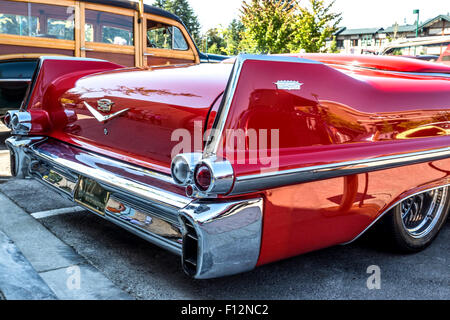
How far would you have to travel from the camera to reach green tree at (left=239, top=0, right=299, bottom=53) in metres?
17.8

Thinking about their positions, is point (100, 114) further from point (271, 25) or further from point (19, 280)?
point (271, 25)

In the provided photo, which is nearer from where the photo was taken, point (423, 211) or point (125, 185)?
point (125, 185)

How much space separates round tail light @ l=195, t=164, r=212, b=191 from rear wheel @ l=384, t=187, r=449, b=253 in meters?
1.25

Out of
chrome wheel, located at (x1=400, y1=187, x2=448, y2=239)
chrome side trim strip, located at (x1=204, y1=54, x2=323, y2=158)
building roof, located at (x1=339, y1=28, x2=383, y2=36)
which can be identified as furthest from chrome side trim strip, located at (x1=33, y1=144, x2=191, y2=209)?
building roof, located at (x1=339, y1=28, x2=383, y2=36)

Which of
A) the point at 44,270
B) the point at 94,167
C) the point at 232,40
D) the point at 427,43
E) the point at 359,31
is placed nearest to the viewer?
the point at 44,270

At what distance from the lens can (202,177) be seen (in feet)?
5.73

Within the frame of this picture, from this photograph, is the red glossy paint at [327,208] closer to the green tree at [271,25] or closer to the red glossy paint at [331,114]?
the red glossy paint at [331,114]

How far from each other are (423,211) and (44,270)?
2200 mm

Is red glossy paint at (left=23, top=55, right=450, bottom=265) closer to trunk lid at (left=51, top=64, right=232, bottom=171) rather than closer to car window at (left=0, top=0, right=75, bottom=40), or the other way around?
trunk lid at (left=51, top=64, right=232, bottom=171)

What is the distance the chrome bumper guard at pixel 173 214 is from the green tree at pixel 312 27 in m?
16.2

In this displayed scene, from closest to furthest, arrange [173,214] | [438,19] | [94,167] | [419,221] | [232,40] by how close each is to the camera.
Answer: [173,214], [94,167], [419,221], [232,40], [438,19]

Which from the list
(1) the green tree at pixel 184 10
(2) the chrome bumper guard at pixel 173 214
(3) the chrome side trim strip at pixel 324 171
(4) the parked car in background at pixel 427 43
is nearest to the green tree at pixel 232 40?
(1) the green tree at pixel 184 10

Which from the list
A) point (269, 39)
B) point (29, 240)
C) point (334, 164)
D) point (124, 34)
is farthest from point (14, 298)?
point (269, 39)

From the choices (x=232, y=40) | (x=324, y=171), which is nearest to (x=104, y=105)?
(x=324, y=171)
